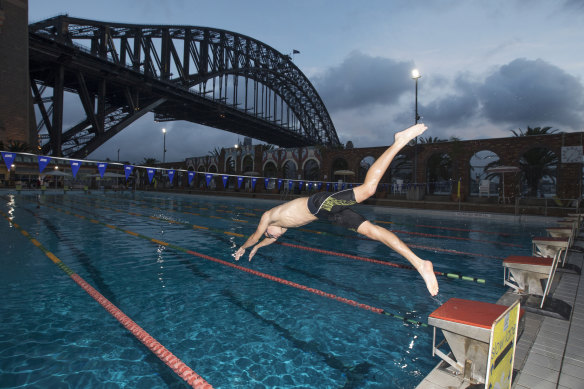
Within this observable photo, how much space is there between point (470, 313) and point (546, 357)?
1222 mm

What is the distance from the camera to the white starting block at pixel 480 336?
187 cm

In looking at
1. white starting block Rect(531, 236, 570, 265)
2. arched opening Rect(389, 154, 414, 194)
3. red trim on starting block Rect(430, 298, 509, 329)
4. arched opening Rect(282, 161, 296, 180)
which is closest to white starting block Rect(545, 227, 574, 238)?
white starting block Rect(531, 236, 570, 265)

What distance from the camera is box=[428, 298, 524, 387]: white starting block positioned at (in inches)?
73.5

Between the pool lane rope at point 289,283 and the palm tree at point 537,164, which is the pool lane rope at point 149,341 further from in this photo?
the palm tree at point 537,164

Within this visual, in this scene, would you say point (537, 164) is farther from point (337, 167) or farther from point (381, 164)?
point (381, 164)

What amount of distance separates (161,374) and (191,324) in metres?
0.90

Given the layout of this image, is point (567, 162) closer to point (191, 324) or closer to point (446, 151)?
point (446, 151)

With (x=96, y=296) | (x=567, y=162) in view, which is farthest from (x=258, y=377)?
(x=567, y=162)

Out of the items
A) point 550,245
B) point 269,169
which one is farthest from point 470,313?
point 269,169

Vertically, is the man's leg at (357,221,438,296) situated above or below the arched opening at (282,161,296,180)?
below

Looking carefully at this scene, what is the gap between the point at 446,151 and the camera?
68.6ft

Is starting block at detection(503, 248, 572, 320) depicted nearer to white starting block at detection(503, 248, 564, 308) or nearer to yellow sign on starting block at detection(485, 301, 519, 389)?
white starting block at detection(503, 248, 564, 308)

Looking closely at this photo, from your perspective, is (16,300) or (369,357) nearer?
(369,357)

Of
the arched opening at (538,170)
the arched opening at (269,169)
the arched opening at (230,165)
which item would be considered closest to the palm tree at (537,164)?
the arched opening at (538,170)
